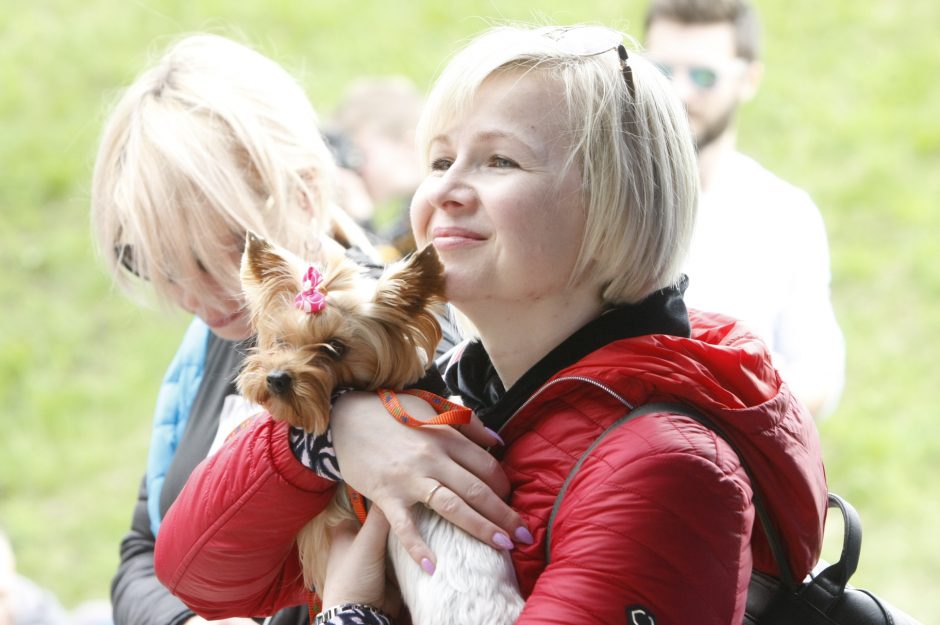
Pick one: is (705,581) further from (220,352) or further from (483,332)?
(220,352)

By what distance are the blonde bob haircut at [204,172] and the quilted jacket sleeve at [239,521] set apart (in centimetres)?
62

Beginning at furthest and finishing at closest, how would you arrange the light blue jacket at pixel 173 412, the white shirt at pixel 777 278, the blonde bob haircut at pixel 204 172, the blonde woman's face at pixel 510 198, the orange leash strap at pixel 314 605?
the white shirt at pixel 777 278, the light blue jacket at pixel 173 412, the blonde bob haircut at pixel 204 172, the orange leash strap at pixel 314 605, the blonde woman's face at pixel 510 198

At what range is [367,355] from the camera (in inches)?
65.8

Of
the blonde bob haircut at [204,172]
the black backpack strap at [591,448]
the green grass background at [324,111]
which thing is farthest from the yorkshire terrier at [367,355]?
the green grass background at [324,111]

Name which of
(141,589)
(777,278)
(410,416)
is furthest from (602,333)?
(777,278)

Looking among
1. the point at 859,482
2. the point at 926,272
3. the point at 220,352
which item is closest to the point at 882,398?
the point at 859,482

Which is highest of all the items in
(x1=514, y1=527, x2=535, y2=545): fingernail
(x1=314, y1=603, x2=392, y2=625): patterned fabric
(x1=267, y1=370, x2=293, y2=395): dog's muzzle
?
(x1=267, y1=370, x2=293, y2=395): dog's muzzle

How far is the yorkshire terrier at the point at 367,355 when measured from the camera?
60.5 inches

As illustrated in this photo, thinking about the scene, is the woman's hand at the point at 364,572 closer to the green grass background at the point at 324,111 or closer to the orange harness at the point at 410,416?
the orange harness at the point at 410,416

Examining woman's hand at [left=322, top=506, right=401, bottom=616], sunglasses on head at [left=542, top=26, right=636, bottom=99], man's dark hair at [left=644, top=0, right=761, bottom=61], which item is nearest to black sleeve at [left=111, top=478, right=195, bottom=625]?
woman's hand at [left=322, top=506, right=401, bottom=616]

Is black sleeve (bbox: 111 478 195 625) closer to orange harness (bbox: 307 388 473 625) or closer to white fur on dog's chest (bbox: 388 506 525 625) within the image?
orange harness (bbox: 307 388 473 625)

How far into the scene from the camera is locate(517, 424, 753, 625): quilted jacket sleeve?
1377 mm

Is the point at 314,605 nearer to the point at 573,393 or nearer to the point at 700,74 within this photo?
the point at 573,393

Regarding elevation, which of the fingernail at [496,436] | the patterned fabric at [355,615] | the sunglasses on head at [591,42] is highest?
the sunglasses on head at [591,42]
